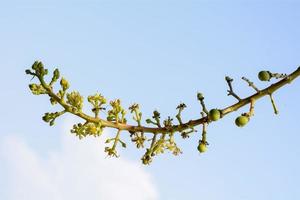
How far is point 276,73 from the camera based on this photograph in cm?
660

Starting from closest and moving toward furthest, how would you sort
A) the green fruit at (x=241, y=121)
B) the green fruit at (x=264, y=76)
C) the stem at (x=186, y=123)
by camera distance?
the green fruit at (x=241, y=121) → the stem at (x=186, y=123) → the green fruit at (x=264, y=76)


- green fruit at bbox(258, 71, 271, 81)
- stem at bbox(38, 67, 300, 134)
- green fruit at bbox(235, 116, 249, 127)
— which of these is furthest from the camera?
green fruit at bbox(258, 71, 271, 81)

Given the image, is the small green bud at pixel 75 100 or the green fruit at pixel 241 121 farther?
the small green bud at pixel 75 100

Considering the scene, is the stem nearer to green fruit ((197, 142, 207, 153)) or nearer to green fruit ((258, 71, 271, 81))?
green fruit ((258, 71, 271, 81))

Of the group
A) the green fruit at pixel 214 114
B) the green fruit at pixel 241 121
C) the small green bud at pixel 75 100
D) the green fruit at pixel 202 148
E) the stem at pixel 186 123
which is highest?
the small green bud at pixel 75 100

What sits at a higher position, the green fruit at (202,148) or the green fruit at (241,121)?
the green fruit at (241,121)

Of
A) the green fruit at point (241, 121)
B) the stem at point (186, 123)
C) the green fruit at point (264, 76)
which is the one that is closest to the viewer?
the green fruit at point (241, 121)

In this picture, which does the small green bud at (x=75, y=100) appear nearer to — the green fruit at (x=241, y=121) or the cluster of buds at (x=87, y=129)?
the cluster of buds at (x=87, y=129)

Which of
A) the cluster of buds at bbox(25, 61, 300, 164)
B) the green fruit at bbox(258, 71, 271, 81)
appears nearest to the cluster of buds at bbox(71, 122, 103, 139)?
the cluster of buds at bbox(25, 61, 300, 164)

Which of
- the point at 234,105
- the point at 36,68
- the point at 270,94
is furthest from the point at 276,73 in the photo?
the point at 36,68

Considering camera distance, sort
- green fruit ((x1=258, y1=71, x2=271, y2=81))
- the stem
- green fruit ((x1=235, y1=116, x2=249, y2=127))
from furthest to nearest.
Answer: green fruit ((x1=258, y1=71, x2=271, y2=81)), the stem, green fruit ((x1=235, y1=116, x2=249, y2=127))

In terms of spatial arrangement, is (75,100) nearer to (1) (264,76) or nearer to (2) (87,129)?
(2) (87,129)

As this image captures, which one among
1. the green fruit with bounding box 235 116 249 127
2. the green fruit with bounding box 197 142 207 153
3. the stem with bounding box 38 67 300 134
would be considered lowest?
the green fruit with bounding box 197 142 207 153

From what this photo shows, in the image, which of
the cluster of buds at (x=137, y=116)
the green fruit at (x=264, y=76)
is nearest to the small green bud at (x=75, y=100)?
the cluster of buds at (x=137, y=116)
